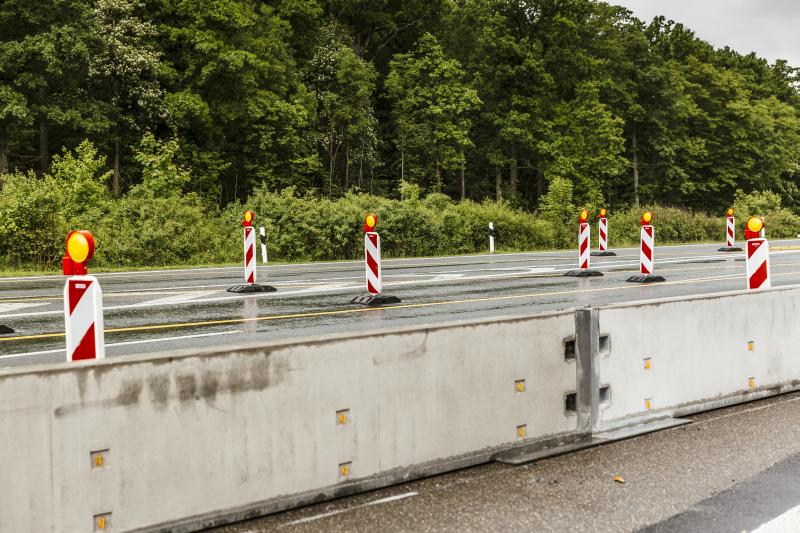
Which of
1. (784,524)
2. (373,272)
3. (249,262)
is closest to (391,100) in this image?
(249,262)

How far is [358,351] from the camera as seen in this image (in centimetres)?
505

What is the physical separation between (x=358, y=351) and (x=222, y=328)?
604 centimetres

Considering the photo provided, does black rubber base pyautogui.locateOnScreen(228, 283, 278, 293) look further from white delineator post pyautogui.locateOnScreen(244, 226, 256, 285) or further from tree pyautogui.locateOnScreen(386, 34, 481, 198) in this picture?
tree pyautogui.locateOnScreen(386, 34, 481, 198)

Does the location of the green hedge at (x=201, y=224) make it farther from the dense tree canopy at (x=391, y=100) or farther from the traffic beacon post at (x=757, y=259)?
the traffic beacon post at (x=757, y=259)

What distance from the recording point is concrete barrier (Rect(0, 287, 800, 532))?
397 centimetres

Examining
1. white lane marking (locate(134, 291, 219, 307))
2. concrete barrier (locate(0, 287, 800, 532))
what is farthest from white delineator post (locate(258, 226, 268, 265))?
concrete barrier (locate(0, 287, 800, 532))

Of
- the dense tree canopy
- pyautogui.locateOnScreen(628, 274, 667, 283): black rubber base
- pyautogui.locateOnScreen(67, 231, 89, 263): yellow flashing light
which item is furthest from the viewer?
the dense tree canopy

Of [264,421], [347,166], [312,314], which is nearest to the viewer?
[264,421]

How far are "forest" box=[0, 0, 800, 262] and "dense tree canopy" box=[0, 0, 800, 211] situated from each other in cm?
15

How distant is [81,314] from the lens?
5.69m

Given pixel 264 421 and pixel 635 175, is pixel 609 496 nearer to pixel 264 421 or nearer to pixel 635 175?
pixel 264 421

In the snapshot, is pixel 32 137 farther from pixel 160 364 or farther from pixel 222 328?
pixel 160 364

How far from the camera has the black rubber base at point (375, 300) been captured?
1335 cm

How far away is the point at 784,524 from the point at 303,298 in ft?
35.2
